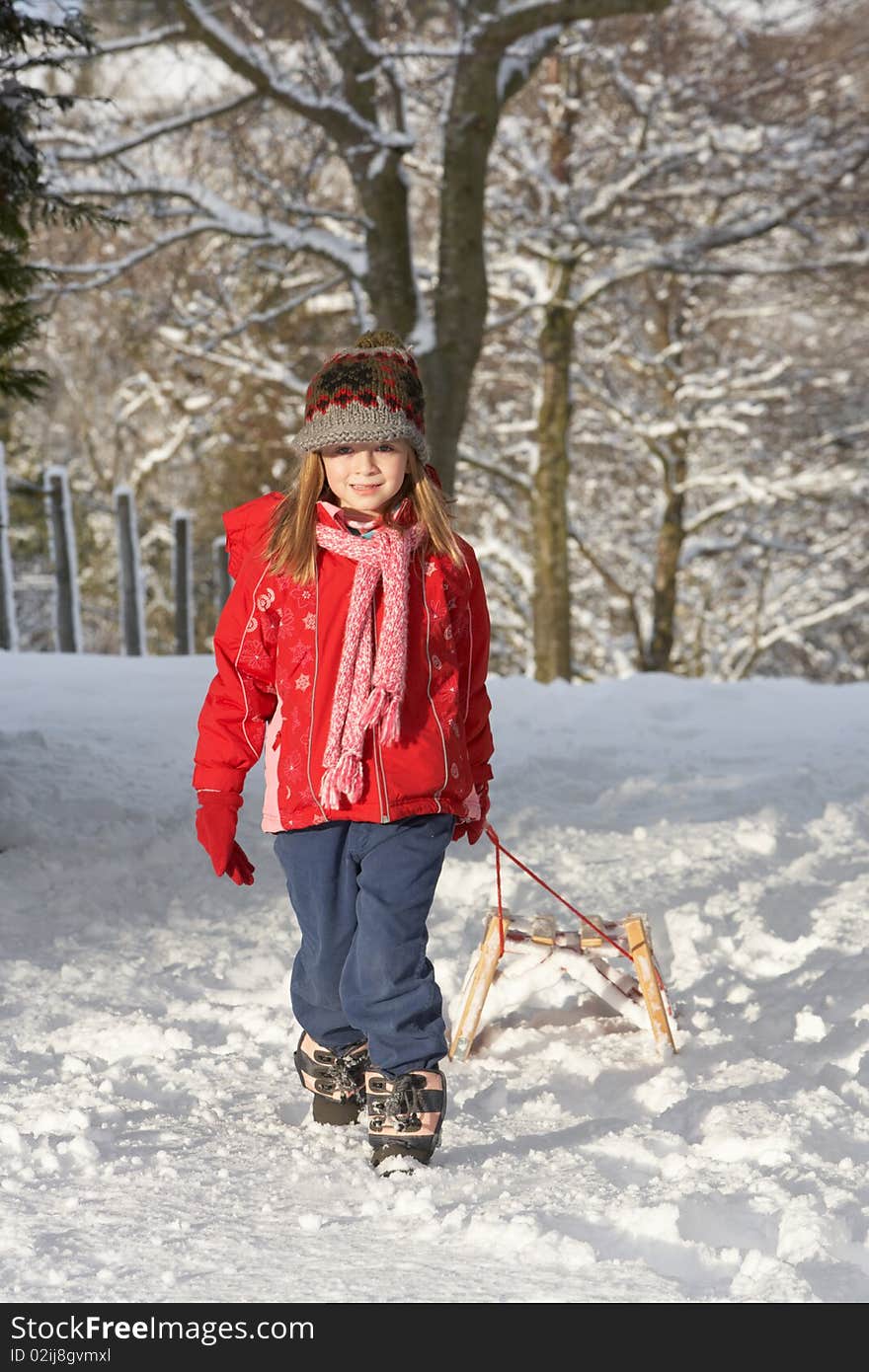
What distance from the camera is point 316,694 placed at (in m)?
3.14

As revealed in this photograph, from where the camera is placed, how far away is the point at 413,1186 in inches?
115

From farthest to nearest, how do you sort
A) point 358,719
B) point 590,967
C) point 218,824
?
point 590,967 < point 218,824 < point 358,719

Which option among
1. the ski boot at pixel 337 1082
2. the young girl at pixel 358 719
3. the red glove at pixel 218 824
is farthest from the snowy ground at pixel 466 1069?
the red glove at pixel 218 824

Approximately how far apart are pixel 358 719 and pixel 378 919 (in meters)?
0.44

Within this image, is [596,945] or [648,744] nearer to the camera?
[596,945]

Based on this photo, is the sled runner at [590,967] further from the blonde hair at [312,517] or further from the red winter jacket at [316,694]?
the blonde hair at [312,517]

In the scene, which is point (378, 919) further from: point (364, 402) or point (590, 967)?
point (364, 402)

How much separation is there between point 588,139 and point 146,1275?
12.6 m

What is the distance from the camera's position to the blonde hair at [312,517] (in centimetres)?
315

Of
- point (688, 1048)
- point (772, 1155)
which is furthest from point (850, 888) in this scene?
point (772, 1155)

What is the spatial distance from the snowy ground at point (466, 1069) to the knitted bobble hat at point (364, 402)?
159 centimetres

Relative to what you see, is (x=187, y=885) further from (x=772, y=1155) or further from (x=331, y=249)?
(x=331, y=249)

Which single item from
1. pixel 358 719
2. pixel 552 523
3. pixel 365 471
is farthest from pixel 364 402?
pixel 552 523

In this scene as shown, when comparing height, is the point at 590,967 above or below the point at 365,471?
below
